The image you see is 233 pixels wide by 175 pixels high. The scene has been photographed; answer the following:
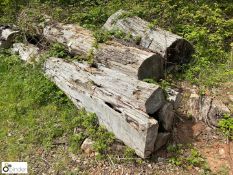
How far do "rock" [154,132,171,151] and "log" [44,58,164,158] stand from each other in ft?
0.49

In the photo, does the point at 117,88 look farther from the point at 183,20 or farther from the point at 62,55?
the point at 183,20

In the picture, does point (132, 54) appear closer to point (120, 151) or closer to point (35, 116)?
point (120, 151)

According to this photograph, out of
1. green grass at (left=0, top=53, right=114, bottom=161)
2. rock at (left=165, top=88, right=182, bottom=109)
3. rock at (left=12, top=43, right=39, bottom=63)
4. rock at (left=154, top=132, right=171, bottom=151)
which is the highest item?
rock at (left=165, top=88, right=182, bottom=109)

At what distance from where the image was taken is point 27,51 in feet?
23.4

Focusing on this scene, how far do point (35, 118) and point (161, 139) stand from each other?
7.21 feet

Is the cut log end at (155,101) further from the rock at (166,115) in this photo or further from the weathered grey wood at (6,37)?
the weathered grey wood at (6,37)

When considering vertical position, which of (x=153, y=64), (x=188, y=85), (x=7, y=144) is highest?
(x=153, y=64)

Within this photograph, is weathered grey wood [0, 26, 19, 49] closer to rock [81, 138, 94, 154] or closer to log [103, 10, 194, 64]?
log [103, 10, 194, 64]

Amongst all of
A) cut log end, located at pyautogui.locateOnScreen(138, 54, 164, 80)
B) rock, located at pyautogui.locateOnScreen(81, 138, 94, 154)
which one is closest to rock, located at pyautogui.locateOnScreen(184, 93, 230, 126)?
cut log end, located at pyautogui.locateOnScreen(138, 54, 164, 80)

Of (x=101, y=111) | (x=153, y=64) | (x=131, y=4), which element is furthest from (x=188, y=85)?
(x=131, y=4)

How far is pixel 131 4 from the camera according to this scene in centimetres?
818

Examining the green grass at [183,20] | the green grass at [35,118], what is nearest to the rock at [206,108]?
the green grass at [183,20]

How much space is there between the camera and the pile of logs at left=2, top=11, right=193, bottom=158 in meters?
4.61

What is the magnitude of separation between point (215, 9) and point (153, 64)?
3.01 m
